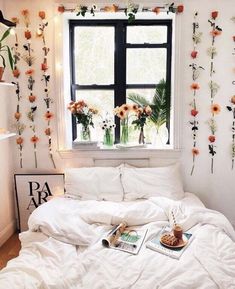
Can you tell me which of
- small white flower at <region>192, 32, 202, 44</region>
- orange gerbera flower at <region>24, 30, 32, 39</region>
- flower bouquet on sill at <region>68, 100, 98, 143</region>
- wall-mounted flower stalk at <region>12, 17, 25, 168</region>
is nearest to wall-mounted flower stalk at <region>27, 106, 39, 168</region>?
wall-mounted flower stalk at <region>12, 17, 25, 168</region>

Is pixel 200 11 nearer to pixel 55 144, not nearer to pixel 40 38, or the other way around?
pixel 40 38

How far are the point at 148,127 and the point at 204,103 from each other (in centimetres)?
64

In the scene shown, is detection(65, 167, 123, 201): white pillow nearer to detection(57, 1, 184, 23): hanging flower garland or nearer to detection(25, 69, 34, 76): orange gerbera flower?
detection(25, 69, 34, 76): orange gerbera flower

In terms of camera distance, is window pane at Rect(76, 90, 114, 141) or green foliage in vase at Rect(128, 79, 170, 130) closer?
green foliage in vase at Rect(128, 79, 170, 130)

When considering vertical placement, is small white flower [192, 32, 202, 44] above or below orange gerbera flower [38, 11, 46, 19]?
below

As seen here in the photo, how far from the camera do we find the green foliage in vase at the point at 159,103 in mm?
2826

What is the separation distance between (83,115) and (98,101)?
35cm

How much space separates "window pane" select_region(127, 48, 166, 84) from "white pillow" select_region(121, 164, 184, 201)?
1004 mm

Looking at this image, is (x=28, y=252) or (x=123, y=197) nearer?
(x=28, y=252)

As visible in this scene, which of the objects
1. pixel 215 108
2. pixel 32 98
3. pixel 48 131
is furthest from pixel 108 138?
pixel 215 108

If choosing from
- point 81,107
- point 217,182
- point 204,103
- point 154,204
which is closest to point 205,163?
point 217,182

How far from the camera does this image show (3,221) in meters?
2.71

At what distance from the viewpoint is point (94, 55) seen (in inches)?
116

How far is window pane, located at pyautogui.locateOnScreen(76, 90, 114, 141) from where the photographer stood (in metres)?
3.00
